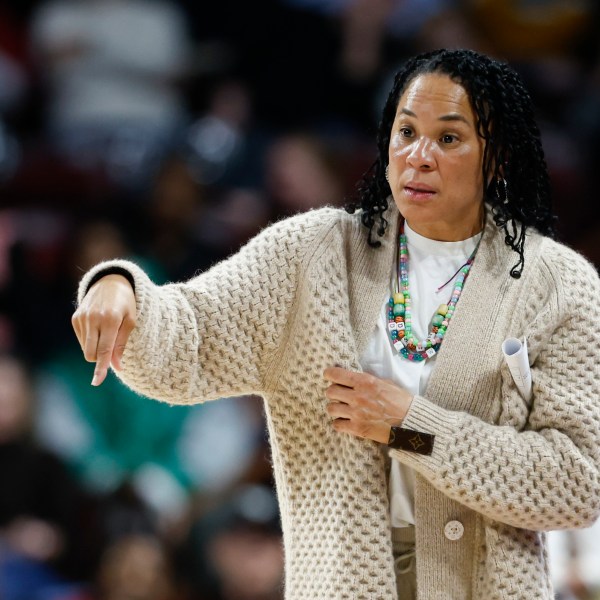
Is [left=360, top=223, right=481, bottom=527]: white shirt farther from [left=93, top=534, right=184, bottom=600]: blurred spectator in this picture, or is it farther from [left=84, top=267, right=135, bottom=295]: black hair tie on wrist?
[left=93, top=534, right=184, bottom=600]: blurred spectator

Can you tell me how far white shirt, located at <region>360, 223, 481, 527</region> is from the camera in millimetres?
1940

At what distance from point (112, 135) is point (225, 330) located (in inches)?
98.6

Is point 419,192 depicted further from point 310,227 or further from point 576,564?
point 576,564

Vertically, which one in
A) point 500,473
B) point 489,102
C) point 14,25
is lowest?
point 500,473

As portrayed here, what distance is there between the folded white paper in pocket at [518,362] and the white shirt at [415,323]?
126mm

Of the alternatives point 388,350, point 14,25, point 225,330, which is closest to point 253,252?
point 225,330

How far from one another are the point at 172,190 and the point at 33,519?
1197 mm

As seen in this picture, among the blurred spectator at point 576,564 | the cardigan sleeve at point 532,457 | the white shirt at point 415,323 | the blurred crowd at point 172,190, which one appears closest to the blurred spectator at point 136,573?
the blurred crowd at point 172,190

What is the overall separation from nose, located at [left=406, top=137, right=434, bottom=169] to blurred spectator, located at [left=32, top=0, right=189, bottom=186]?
8.08 feet

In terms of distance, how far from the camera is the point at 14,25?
15.0 ft

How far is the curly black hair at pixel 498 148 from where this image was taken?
1.94 m

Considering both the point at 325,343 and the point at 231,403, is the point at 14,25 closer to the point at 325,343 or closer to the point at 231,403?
the point at 231,403

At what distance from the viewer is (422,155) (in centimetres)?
190

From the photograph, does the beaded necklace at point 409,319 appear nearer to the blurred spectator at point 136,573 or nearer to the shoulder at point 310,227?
the shoulder at point 310,227
